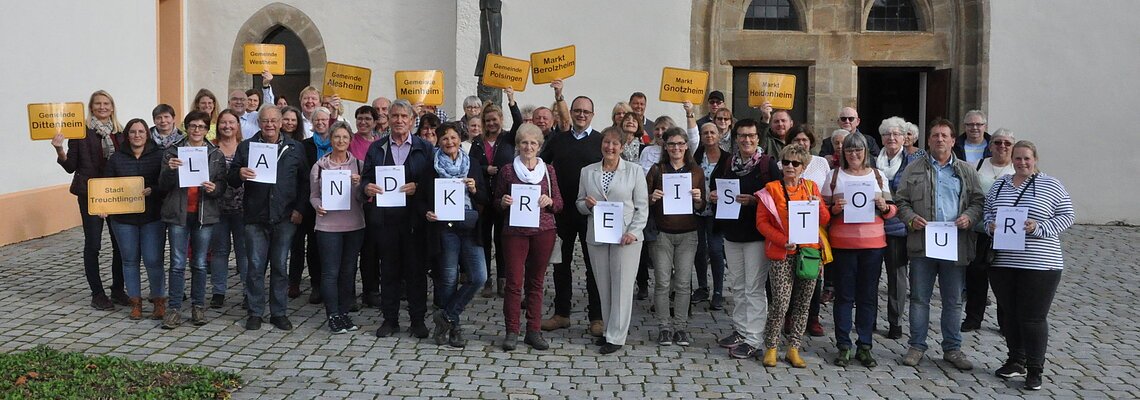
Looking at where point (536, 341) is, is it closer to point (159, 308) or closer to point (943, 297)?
point (943, 297)

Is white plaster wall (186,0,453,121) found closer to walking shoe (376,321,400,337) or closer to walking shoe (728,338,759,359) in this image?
walking shoe (376,321,400,337)

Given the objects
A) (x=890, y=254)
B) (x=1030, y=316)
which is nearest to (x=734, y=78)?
(x=890, y=254)

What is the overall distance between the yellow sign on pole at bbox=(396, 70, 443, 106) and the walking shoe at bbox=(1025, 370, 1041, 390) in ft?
20.9

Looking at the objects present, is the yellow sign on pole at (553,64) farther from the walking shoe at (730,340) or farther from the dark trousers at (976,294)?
the dark trousers at (976,294)

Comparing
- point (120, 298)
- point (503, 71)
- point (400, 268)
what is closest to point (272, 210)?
point (400, 268)

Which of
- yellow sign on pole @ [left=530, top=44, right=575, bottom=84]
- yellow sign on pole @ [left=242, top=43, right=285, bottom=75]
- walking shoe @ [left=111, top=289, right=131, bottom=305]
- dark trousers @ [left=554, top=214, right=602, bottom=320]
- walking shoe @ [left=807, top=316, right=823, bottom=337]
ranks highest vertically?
yellow sign on pole @ [left=242, top=43, right=285, bottom=75]

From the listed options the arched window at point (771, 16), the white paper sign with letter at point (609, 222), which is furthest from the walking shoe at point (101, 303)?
the arched window at point (771, 16)

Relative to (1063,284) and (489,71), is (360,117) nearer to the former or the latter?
(489,71)

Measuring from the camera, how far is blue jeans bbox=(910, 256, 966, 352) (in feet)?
25.2

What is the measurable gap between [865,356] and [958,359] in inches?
25.2

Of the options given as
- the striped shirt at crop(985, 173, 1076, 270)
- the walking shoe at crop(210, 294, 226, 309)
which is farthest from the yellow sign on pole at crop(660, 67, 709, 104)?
the walking shoe at crop(210, 294, 226, 309)

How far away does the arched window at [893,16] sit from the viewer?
53.4ft

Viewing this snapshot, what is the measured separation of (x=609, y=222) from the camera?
7875 millimetres

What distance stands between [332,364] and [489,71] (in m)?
3.82
